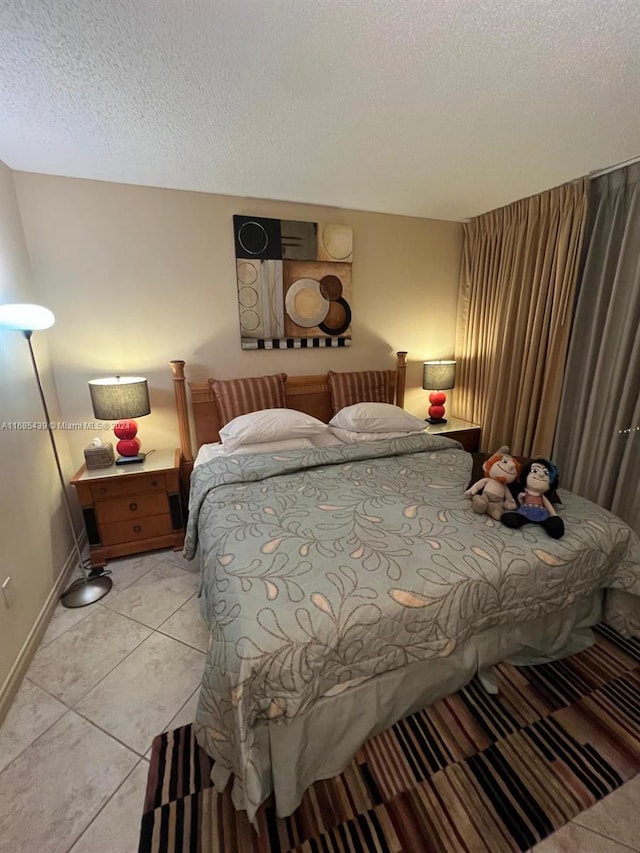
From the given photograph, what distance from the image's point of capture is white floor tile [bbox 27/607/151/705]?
5.18 feet

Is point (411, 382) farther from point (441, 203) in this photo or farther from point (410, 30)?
point (410, 30)

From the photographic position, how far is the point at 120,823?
1125mm

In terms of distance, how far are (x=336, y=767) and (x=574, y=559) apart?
1165mm

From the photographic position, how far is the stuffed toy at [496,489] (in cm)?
164

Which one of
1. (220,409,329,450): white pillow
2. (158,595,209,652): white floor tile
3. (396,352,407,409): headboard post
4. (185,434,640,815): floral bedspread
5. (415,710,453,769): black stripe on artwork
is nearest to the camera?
(185,434,640,815): floral bedspread

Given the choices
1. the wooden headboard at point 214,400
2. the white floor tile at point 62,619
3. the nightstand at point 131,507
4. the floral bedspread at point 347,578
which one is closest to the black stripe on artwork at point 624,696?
the floral bedspread at point 347,578

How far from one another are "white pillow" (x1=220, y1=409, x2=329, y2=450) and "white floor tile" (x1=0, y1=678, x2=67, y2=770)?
1.46 metres

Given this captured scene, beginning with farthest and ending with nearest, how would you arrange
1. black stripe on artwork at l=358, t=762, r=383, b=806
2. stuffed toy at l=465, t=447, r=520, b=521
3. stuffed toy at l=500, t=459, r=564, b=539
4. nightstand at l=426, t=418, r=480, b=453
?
1. nightstand at l=426, t=418, r=480, b=453
2. stuffed toy at l=465, t=447, r=520, b=521
3. stuffed toy at l=500, t=459, r=564, b=539
4. black stripe on artwork at l=358, t=762, r=383, b=806

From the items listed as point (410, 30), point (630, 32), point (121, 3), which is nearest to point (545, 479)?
point (630, 32)

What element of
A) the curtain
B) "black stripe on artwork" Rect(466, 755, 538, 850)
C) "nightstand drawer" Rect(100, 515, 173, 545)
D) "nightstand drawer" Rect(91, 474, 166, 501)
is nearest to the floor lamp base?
"nightstand drawer" Rect(100, 515, 173, 545)

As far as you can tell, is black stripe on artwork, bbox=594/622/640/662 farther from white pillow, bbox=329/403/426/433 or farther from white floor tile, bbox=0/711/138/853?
white floor tile, bbox=0/711/138/853

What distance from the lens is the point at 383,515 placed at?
5.40 ft

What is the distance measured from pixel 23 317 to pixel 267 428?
1387mm

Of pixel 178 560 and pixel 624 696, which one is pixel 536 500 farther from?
pixel 178 560
